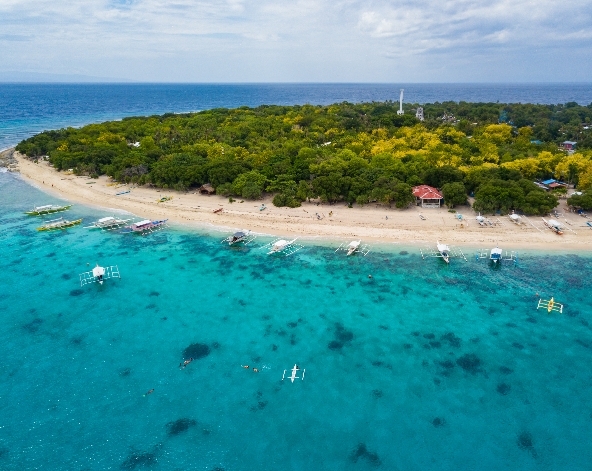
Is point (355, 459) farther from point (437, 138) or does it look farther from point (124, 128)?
point (124, 128)

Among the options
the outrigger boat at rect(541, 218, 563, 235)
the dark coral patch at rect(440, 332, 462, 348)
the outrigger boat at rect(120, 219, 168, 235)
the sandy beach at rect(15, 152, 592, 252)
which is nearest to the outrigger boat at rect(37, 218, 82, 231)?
the sandy beach at rect(15, 152, 592, 252)

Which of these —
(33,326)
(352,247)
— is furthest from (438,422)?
(33,326)

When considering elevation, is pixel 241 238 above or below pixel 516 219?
below

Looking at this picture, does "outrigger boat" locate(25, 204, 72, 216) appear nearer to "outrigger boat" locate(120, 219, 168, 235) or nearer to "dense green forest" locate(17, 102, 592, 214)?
"dense green forest" locate(17, 102, 592, 214)

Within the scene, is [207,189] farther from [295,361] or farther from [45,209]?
[295,361]

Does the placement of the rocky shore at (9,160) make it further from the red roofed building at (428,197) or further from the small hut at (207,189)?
the red roofed building at (428,197)
